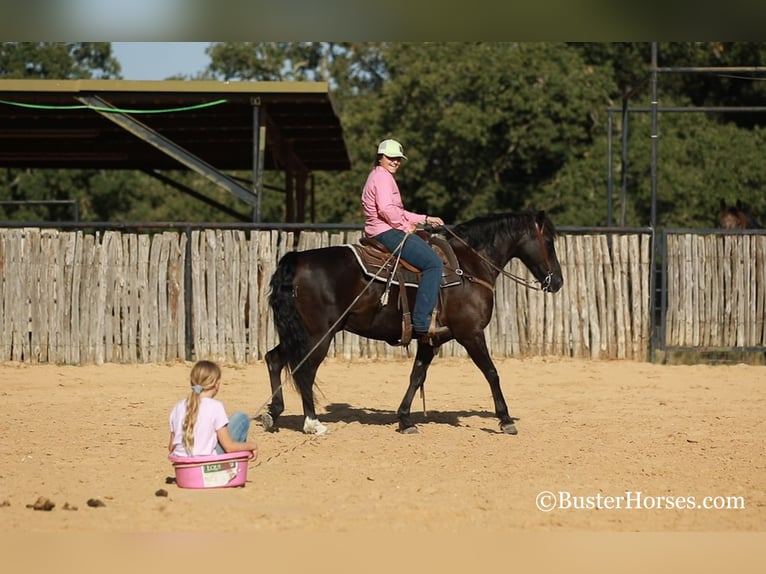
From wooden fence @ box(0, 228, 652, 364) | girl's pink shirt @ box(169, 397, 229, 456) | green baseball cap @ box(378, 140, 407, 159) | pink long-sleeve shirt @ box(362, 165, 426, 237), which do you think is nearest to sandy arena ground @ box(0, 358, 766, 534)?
girl's pink shirt @ box(169, 397, 229, 456)

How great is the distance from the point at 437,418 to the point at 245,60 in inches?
1250

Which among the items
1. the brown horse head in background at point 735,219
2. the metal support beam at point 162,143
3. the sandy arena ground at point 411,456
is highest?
the metal support beam at point 162,143

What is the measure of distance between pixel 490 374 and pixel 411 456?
1475 millimetres

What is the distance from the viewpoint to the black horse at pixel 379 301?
9438 mm

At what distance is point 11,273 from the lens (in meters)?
14.6

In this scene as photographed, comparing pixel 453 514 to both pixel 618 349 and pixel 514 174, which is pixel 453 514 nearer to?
pixel 618 349

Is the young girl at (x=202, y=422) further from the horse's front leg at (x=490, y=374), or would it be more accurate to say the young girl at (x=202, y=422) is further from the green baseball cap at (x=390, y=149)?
the horse's front leg at (x=490, y=374)

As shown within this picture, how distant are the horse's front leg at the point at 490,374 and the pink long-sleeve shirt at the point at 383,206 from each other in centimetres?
120

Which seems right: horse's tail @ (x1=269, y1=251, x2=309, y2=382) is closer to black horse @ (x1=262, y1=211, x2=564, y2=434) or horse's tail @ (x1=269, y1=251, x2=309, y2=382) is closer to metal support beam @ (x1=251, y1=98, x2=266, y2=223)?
black horse @ (x1=262, y1=211, x2=564, y2=434)

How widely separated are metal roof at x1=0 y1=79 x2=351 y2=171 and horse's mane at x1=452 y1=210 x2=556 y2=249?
472 cm

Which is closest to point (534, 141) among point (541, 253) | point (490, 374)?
point (541, 253)

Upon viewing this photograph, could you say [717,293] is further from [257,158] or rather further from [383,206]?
[383,206]

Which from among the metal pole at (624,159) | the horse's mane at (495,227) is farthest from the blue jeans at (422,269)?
the metal pole at (624,159)

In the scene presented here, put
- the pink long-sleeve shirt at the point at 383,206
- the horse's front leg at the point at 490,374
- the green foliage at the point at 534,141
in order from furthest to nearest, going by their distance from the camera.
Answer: the green foliage at the point at 534,141 < the horse's front leg at the point at 490,374 < the pink long-sleeve shirt at the point at 383,206
